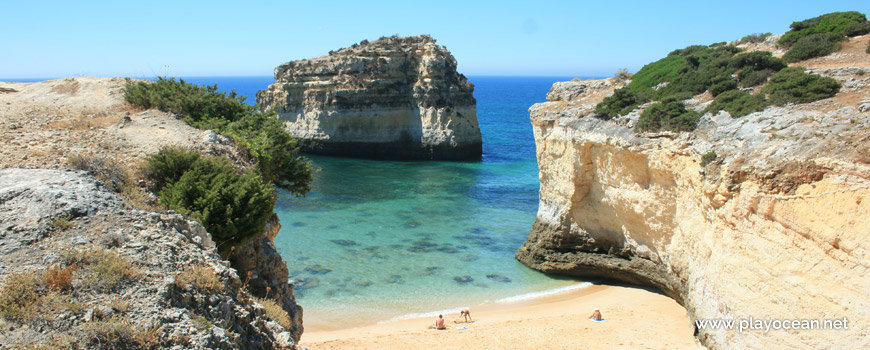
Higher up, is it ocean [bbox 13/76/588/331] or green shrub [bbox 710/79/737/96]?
green shrub [bbox 710/79/737/96]

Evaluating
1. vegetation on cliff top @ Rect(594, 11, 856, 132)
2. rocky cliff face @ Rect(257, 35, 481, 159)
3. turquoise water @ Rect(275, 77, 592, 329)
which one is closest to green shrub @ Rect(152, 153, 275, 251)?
turquoise water @ Rect(275, 77, 592, 329)

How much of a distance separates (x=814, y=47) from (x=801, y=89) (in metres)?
5.03

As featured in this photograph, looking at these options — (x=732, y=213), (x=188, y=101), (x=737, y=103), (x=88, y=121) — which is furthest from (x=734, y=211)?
(x=88, y=121)

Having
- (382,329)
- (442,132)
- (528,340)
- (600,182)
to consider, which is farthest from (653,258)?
(442,132)

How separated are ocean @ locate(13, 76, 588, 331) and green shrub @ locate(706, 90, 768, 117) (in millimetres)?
7783

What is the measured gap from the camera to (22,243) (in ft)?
24.1

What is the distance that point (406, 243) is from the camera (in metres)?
24.4

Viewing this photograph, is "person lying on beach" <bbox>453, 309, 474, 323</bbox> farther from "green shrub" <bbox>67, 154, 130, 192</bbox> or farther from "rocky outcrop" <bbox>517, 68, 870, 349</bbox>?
"green shrub" <bbox>67, 154, 130, 192</bbox>

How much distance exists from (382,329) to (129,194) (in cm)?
807

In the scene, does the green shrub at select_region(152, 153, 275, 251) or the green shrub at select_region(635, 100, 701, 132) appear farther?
the green shrub at select_region(635, 100, 701, 132)

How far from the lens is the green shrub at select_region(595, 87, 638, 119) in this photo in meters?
18.2

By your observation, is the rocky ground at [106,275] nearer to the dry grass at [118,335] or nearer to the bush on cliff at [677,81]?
the dry grass at [118,335]

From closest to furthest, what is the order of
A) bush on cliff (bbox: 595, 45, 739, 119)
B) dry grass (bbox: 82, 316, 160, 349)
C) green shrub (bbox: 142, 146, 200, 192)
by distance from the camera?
dry grass (bbox: 82, 316, 160, 349) < green shrub (bbox: 142, 146, 200, 192) < bush on cliff (bbox: 595, 45, 739, 119)

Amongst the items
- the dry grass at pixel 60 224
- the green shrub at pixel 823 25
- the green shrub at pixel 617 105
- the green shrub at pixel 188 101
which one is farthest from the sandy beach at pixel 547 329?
the green shrub at pixel 823 25
